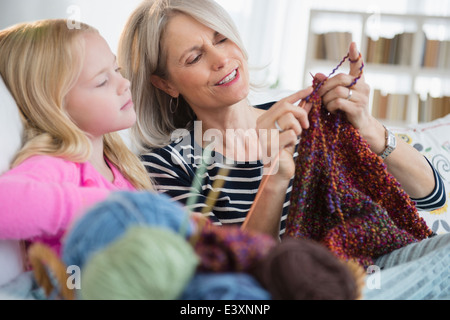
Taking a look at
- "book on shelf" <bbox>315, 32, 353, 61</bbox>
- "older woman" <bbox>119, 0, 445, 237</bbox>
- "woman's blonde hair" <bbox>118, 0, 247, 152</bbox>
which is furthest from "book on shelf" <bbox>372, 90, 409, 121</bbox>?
"woman's blonde hair" <bbox>118, 0, 247, 152</bbox>

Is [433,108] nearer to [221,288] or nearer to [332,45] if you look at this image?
[332,45]

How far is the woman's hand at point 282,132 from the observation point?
978 mm

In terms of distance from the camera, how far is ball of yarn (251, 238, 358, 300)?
1.89ft

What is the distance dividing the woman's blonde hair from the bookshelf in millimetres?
2129

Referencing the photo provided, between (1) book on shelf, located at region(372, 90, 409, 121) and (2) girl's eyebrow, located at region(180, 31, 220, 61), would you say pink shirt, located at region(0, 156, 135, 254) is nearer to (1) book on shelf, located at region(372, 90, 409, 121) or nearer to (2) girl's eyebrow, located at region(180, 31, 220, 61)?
(2) girl's eyebrow, located at region(180, 31, 220, 61)

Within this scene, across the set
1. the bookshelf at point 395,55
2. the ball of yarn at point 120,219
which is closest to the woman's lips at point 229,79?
the ball of yarn at point 120,219

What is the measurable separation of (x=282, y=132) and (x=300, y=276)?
45cm

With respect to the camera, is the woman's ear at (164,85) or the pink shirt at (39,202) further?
the woman's ear at (164,85)

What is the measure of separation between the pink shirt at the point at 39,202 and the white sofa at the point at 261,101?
52mm

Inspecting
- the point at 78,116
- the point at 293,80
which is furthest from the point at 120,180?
the point at 293,80

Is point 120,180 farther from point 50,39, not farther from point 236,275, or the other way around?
point 236,275

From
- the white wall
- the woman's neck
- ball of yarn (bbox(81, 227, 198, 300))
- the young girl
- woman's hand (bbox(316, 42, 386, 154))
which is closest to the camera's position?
ball of yarn (bbox(81, 227, 198, 300))

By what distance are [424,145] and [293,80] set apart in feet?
7.62

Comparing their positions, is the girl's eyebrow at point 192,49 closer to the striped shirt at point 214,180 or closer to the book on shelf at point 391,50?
the striped shirt at point 214,180
